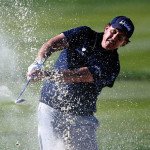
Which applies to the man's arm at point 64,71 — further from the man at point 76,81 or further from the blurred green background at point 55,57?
the blurred green background at point 55,57

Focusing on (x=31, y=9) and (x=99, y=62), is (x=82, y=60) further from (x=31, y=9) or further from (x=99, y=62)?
(x=31, y=9)

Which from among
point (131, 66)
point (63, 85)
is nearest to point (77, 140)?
point (63, 85)

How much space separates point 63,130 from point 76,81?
0.55m

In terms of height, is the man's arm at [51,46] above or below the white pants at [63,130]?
above

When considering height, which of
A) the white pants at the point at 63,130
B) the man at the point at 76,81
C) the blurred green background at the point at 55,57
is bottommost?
the blurred green background at the point at 55,57

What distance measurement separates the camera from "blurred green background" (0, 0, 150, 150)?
388 inches

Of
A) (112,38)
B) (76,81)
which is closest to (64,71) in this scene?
(76,81)

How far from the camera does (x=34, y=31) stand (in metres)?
15.1

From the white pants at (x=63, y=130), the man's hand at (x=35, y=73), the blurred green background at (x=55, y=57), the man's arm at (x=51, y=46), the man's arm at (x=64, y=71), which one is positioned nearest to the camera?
the man's hand at (x=35, y=73)

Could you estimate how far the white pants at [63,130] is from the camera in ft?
22.6

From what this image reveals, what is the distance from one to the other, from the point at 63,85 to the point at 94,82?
12.2 inches

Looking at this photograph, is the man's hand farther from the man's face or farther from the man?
the man's face

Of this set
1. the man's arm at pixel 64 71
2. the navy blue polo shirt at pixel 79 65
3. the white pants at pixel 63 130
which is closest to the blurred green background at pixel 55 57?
the white pants at pixel 63 130

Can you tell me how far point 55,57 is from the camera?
12766 mm
